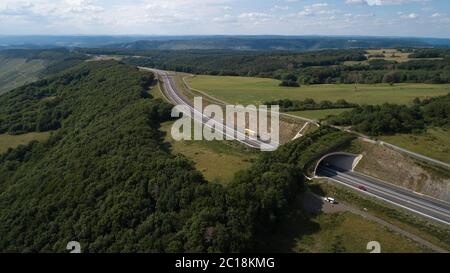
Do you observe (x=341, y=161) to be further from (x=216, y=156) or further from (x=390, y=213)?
(x=216, y=156)

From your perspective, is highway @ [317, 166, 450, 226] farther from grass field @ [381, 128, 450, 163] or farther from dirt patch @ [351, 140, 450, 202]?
grass field @ [381, 128, 450, 163]

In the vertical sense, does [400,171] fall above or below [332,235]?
above

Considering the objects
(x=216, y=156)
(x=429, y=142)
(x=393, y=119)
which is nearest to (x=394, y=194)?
(x=429, y=142)

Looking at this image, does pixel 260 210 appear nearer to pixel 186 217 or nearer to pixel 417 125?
pixel 186 217

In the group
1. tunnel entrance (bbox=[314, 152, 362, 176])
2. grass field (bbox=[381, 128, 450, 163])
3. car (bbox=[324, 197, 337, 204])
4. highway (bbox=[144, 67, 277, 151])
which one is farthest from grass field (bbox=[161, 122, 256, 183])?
grass field (bbox=[381, 128, 450, 163])
